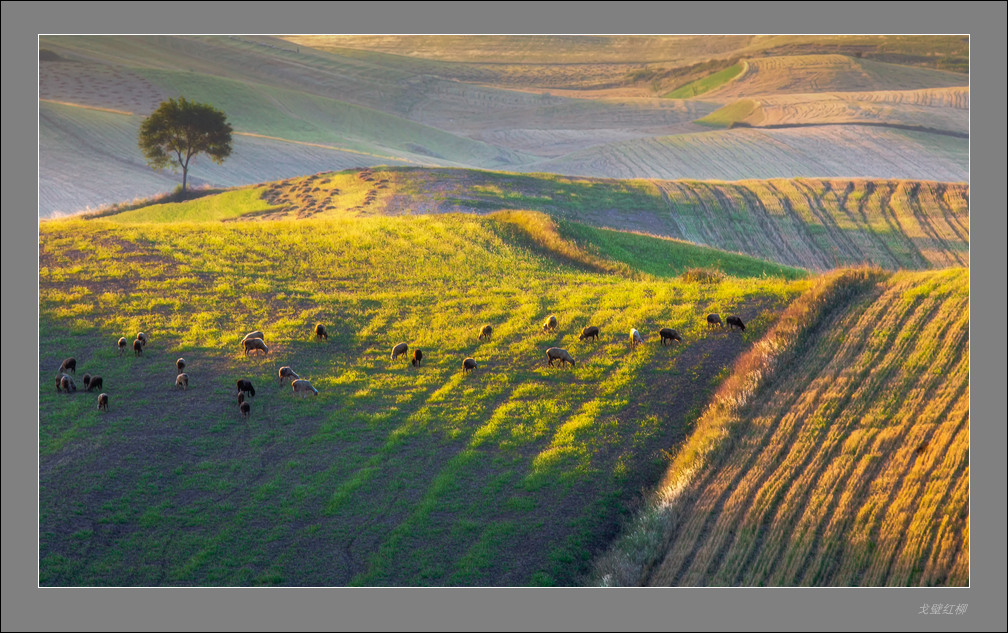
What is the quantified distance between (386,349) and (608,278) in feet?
43.6

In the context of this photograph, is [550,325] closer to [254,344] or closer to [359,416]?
[359,416]

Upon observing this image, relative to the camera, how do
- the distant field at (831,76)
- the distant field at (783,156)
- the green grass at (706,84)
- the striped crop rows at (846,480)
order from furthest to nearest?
the green grass at (706,84), the distant field at (831,76), the distant field at (783,156), the striped crop rows at (846,480)

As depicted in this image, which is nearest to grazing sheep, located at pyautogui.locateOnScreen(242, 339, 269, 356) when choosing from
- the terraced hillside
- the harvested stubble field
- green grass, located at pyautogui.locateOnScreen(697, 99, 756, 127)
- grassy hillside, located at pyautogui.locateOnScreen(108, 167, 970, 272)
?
the harvested stubble field

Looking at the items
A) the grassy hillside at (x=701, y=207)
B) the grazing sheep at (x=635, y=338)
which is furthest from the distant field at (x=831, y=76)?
the grazing sheep at (x=635, y=338)

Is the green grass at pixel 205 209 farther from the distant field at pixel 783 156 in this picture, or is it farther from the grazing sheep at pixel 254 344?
the distant field at pixel 783 156

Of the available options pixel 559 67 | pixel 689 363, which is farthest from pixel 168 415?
pixel 559 67

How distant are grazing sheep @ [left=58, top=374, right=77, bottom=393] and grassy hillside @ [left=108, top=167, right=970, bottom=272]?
33.9m

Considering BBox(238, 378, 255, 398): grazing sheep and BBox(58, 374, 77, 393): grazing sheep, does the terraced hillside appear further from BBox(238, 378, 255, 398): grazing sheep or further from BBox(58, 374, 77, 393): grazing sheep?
BBox(238, 378, 255, 398): grazing sheep

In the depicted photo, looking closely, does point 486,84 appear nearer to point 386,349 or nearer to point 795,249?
point 795,249

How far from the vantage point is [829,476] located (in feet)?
64.7

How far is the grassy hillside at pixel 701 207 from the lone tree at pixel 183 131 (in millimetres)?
10600

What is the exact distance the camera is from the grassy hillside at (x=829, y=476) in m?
17.7

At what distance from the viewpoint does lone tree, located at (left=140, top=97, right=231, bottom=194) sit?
74375 mm

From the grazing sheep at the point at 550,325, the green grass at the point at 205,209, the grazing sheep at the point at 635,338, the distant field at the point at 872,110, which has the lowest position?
the green grass at the point at 205,209
